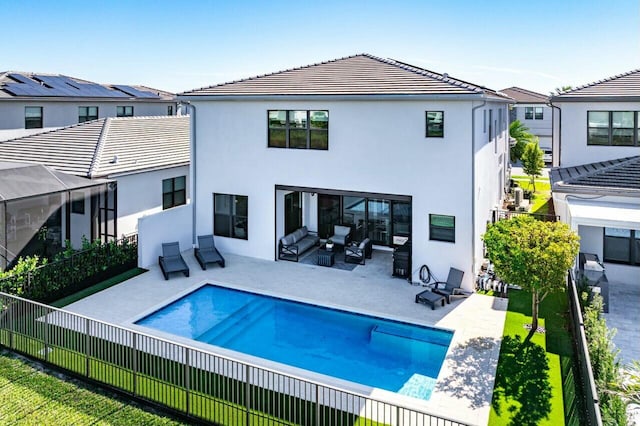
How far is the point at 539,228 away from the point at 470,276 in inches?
179

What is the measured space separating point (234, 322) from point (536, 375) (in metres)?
9.56

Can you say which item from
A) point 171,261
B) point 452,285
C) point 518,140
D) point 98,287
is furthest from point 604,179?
point 518,140

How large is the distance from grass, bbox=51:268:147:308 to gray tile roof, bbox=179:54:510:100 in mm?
8842

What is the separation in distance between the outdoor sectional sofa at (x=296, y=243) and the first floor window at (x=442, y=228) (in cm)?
655

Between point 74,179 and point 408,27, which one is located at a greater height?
point 408,27

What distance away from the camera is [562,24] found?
28.4 metres

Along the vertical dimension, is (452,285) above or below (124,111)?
below

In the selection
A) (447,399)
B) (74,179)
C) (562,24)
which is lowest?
(447,399)

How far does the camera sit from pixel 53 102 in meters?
33.5

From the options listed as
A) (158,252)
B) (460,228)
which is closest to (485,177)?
(460,228)

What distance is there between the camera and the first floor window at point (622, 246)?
62.2 feet

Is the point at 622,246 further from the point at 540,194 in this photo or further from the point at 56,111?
the point at 56,111

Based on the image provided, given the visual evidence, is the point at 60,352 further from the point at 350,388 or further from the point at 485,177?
the point at 485,177

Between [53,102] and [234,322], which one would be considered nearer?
[234,322]
